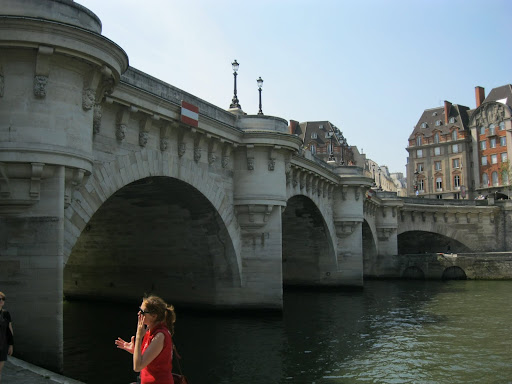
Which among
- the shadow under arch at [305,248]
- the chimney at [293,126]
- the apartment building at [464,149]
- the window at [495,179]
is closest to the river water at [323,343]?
the shadow under arch at [305,248]

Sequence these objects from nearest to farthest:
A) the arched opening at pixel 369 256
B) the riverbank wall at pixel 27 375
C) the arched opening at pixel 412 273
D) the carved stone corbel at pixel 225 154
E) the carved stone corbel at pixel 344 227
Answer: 1. the riverbank wall at pixel 27 375
2. the carved stone corbel at pixel 225 154
3. the carved stone corbel at pixel 344 227
4. the arched opening at pixel 412 273
5. the arched opening at pixel 369 256

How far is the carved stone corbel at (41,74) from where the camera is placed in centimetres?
1394

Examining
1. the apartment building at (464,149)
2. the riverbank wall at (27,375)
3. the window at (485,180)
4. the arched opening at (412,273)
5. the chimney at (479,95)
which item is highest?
the chimney at (479,95)

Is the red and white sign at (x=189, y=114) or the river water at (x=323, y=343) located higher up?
the red and white sign at (x=189, y=114)

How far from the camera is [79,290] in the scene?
115ft

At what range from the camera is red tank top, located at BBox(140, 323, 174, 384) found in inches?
265

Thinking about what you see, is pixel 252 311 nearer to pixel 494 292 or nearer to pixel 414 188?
pixel 494 292

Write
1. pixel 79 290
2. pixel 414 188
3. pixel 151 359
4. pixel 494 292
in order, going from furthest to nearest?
pixel 414 188 → pixel 494 292 → pixel 79 290 → pixel 151 359

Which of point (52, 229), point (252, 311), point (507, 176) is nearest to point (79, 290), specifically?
point (252, 311)

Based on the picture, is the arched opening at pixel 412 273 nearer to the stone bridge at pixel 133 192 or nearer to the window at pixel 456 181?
the stone bridge at pixel 133 192

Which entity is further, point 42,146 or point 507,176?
point 507,176

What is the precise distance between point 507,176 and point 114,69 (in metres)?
78.5

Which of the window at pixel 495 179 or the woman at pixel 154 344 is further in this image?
the window at pixel 495 179

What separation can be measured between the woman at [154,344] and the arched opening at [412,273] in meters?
53.1
